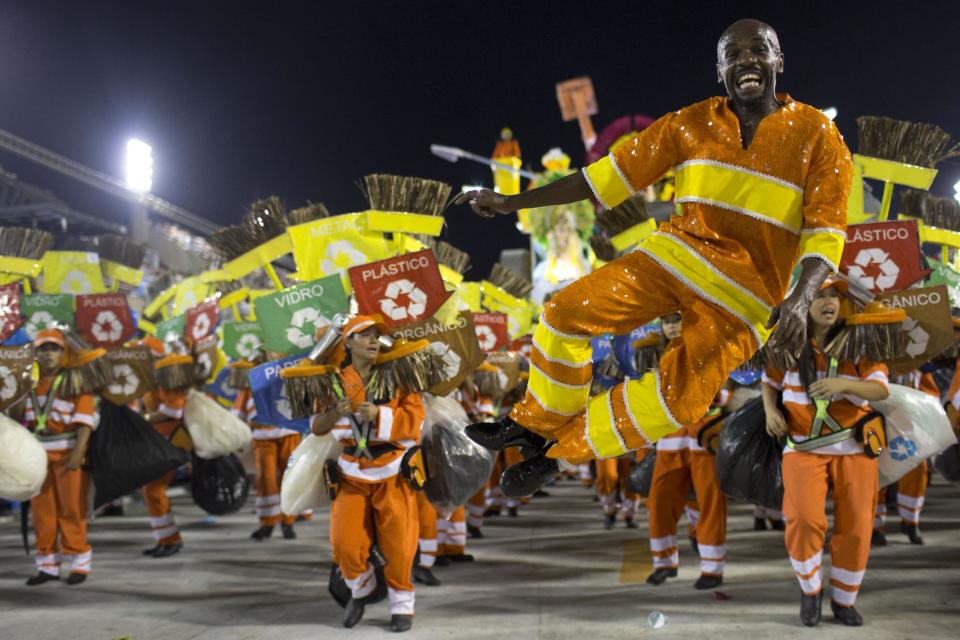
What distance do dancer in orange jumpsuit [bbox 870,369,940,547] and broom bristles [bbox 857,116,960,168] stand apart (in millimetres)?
2532

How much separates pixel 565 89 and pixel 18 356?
34.7 metres

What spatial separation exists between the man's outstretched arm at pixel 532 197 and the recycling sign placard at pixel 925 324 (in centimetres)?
254

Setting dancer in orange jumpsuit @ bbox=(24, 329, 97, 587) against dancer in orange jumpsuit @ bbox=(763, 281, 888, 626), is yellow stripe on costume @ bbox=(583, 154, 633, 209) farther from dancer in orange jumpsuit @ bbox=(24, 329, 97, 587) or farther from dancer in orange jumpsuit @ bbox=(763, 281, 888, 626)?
dancer in orange jumpsuit @ bbox=(24, 329, 97, 587)

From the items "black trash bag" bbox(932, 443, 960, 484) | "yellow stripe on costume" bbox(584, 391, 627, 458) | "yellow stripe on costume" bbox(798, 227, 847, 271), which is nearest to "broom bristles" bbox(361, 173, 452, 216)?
"yellow stripe on costume" bbox(584, 391, 627, 458)

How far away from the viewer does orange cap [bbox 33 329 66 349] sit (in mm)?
6223

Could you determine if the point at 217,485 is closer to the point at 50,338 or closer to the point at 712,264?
the point at 50,338

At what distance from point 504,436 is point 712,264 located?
0.86 meters

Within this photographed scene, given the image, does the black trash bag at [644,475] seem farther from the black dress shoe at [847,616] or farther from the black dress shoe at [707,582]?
the black dress shoe at [847,616]

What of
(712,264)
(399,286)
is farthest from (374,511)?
(712,264)

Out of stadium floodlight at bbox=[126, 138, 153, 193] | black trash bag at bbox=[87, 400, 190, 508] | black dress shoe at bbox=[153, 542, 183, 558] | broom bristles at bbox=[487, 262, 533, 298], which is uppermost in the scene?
stadium floodlight at bbox=[126, 138, 153, 193]

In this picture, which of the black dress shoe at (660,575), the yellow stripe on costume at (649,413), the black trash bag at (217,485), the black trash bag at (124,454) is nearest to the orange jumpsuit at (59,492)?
the black trash bag at (124,454)

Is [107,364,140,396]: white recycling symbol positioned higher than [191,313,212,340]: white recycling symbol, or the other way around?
[191,313,212,340]: white recycling symbol

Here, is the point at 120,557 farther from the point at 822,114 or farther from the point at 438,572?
the point at 822,114

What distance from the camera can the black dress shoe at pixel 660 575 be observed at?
18.7ft
